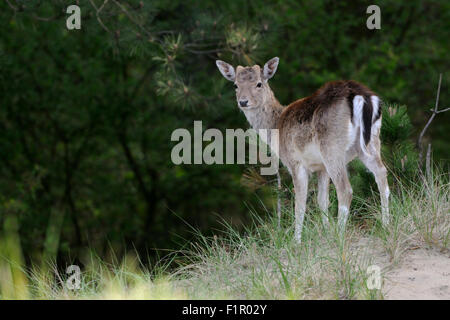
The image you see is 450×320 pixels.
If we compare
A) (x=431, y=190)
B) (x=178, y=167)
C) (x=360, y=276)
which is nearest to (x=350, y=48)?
(x=178, y=167)

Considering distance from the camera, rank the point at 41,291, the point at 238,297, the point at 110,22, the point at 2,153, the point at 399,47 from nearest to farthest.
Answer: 1. the point at 238,297
2. the point at 41,291
3. the point at 110,22
4. the point at 2,153
5. the point at 399,47

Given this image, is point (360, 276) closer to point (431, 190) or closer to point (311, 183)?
point (431, 190)

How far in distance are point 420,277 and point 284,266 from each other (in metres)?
0.98

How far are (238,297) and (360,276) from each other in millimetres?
836

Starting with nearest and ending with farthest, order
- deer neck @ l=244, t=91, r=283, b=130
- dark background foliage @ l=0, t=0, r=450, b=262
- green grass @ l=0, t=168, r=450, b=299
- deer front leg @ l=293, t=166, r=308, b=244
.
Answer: green grass @ l=0, t=168, r=450, b=299 < deer front leg @ l=293, t=166, r=308, b=244 < deer neck @ l=244, t=91, r=283, b=130 < dark background foliage @ l=0, t=0, r=450, b=262

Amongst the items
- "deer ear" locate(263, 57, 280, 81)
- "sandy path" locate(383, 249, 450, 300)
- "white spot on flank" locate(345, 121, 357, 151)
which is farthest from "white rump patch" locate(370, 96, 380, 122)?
"deer ear" locate(263, 57, 280, 81)

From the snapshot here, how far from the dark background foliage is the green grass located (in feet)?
20.1

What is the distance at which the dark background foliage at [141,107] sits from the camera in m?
12.1

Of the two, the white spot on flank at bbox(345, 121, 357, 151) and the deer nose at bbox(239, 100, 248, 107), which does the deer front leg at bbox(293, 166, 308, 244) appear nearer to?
the white spot on flank at bbox(345, 121, 357, 151)

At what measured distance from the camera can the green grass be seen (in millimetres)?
4441

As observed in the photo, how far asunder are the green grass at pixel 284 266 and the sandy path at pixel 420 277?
0.09 m

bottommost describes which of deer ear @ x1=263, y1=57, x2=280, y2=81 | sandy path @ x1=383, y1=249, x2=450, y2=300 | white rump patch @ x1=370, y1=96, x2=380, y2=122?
sandy path @ x1=383, y1=249, x2=450, y2=300

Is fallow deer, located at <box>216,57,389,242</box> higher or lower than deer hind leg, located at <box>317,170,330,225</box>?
higher

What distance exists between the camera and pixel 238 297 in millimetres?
4527
